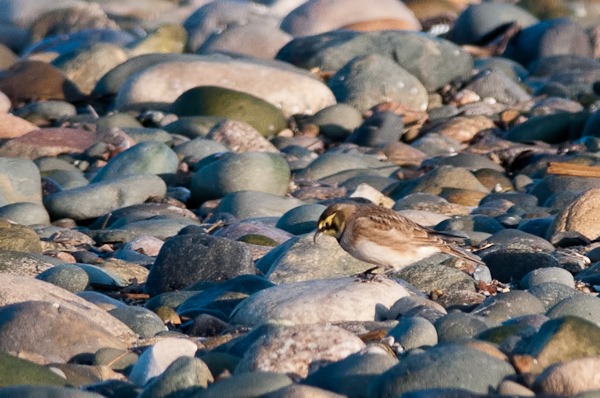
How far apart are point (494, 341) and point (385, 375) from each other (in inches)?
41.6

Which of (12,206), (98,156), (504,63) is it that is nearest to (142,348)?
(12,206)

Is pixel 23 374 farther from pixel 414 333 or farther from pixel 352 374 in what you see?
pixel 414 333

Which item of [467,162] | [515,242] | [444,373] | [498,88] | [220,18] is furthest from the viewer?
[220,18]

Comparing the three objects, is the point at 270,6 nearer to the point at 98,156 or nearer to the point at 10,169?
the point at 98,156

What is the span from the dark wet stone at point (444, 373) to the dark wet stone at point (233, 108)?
408 inches

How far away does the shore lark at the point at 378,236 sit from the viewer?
21.5 feet

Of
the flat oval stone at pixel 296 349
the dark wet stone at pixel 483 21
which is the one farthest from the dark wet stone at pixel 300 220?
the dark wet stone at pixel 483 21

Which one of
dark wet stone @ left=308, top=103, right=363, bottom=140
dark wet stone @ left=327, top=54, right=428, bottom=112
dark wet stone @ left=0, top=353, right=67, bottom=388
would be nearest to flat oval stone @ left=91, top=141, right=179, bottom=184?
dark wet stone @ left=308, top=103, right=363, bottom=140

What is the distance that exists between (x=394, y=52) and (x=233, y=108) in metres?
3.87

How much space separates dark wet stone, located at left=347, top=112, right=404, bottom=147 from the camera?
47.2 ft

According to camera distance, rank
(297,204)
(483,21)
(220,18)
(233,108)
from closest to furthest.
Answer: (297,204), (233,108), (483,21), (220,18)

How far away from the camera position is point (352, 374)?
15.2 ft

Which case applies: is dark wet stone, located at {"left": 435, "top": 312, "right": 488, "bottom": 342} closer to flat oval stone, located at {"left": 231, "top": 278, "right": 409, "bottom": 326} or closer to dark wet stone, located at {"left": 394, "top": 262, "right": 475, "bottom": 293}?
flat oval stone, located at {"left": 231, "top": 278, "right": 409, "bottom": 326}

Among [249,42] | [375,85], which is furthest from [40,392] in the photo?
[249,42]
